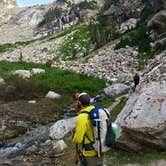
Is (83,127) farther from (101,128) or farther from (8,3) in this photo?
(8,3)

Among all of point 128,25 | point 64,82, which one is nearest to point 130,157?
point 64,82

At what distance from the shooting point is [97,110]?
37.7ft

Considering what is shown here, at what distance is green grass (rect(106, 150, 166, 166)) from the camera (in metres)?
16.3

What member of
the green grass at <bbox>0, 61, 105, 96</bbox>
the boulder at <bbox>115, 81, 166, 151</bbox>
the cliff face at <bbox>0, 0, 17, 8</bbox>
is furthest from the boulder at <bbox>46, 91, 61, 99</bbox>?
the cliff face at <bbox>0, 0, 17, 8</bbox>

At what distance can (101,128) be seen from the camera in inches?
453

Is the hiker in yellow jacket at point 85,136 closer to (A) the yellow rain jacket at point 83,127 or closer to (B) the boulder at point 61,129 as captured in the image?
(A) the yellow rain jacket at point 83,127

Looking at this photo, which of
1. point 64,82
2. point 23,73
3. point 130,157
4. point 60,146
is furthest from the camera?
point 23,73

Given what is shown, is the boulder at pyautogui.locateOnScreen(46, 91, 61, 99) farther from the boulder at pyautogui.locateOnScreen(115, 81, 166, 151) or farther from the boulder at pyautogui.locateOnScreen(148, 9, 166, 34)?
the boulder at pyautogui.locateOnScreen(115, 81, 166, 151)

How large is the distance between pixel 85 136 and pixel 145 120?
4.74 m

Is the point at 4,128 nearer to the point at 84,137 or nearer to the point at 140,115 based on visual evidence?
the point at 140,115

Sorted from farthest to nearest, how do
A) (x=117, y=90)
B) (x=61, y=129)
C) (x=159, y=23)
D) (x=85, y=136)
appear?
(x=159, y=23) → (x=117, y=90) → (x=61, y=129) → (x=85, y=136)

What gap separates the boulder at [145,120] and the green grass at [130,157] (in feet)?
0.67

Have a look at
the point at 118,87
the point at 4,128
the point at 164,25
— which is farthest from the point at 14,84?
the point at 164,25

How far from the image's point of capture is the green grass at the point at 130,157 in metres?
Result: 16.3
